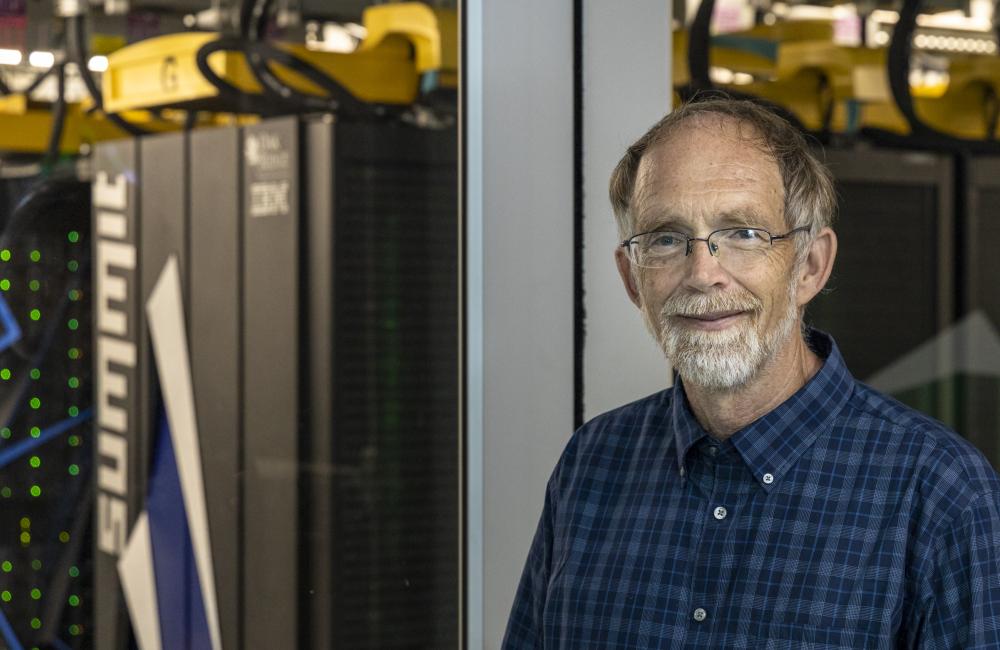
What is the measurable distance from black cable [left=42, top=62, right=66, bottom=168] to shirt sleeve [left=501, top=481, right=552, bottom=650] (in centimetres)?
92

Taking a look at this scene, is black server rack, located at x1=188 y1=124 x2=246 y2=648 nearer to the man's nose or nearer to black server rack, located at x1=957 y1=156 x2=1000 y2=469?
the man's nose

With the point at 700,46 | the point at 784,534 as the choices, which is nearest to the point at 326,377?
the point at 784,534

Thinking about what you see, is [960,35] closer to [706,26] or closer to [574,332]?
[706,26]

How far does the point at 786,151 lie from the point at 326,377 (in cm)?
112

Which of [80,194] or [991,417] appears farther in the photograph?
[991,417]

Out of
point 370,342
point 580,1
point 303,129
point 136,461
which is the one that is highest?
point 580,1

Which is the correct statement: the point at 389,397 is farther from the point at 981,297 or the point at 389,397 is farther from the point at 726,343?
the point at 981,297

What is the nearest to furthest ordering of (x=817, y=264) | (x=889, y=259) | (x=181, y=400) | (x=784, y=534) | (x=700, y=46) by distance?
(x=784, y=534) < (x=817, y=264) < (x=181, y=400) < (x=700, y=46) < (x=889, y=259)

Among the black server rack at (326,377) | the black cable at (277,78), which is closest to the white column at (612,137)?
the black server rack at (326,377)

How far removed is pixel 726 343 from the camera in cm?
133

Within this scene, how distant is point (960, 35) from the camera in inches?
150

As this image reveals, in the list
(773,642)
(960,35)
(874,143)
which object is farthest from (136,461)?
(960,35)

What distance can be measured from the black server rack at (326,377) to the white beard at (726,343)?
0.91 m

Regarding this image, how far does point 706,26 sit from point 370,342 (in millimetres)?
1291
